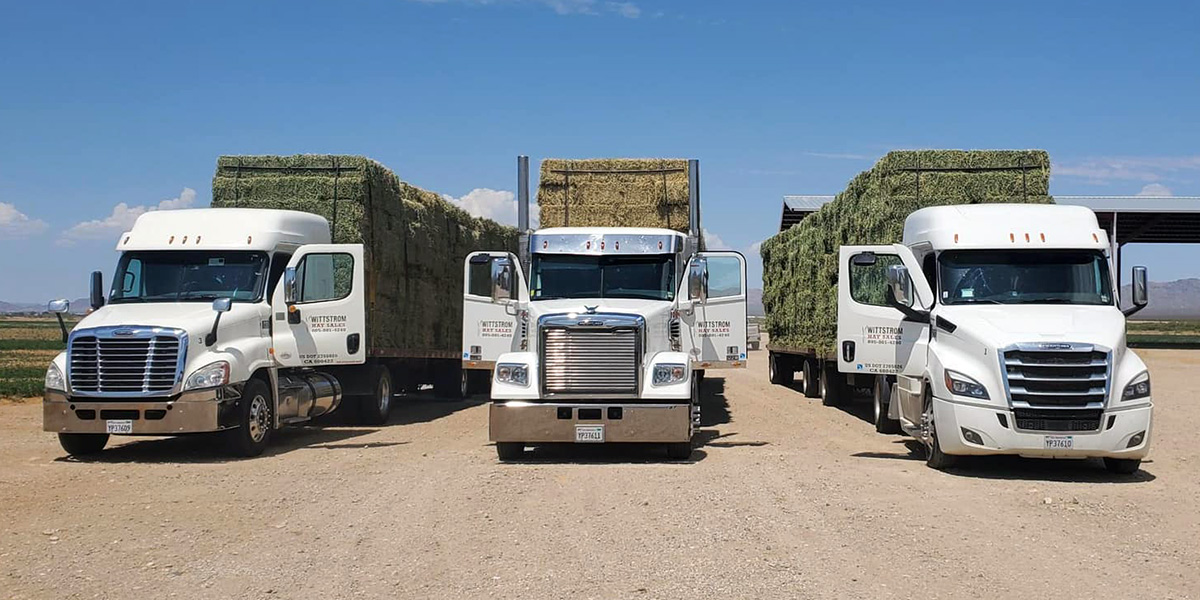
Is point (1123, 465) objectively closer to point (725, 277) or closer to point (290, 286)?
point (725, 277)

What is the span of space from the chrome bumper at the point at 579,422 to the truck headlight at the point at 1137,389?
4.53m

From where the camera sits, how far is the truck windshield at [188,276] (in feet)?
46.6

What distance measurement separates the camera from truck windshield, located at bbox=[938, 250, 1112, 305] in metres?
12.2

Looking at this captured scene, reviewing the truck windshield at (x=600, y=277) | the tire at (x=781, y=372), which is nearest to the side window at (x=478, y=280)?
the truck windshield at (x=600, y=277)

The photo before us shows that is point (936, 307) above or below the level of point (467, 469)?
above

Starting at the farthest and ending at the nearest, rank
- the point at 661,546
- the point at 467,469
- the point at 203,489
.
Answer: the point at 467,469 → the point at 203,489 → the point at 661,546

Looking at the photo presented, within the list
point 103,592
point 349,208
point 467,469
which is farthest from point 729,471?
point 349,208

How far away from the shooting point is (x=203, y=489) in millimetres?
10906

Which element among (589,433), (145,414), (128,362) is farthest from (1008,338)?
(128,362)

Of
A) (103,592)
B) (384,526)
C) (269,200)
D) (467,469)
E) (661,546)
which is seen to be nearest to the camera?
(103,592)

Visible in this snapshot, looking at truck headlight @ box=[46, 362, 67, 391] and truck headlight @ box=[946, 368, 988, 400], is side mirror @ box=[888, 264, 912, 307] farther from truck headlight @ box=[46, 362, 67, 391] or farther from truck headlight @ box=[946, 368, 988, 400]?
truck headlight @ box=[46, 362, 67, 391]

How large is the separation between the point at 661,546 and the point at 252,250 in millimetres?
8614

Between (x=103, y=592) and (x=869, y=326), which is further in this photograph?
(x=869, y=326)

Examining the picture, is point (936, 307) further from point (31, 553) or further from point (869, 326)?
point (31, 553)
